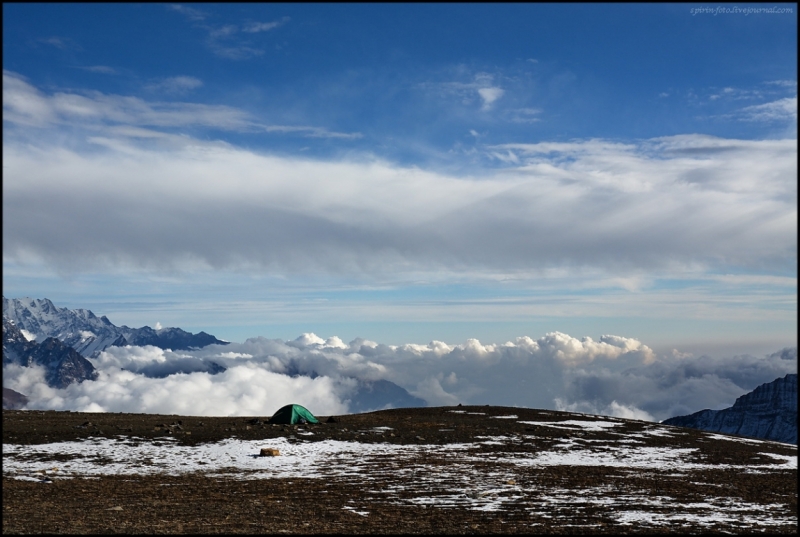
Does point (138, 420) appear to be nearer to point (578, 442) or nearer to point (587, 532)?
point (578, 442)

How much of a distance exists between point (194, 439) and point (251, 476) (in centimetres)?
1219

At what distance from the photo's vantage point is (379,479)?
1126 inches

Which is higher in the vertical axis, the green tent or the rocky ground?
the green tent

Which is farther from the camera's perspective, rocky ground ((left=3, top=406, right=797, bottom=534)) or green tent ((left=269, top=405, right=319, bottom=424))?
green tent ((left=269, top=405, right=319, bottom=424))

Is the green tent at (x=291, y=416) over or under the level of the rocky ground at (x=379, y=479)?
over

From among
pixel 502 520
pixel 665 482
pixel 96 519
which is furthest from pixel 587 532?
pixel 96 519

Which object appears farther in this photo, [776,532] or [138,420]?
[138,420]

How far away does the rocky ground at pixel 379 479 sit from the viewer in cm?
1975

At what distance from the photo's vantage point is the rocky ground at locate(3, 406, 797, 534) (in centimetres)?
1975

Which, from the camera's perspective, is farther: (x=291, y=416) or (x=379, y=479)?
(x=291, y=416)

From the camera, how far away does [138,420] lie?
50562mm

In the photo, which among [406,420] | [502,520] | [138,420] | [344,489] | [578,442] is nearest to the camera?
[502,520]

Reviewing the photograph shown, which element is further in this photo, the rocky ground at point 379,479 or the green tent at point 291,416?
the green tent at point 291,416

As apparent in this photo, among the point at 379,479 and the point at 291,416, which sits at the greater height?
the point at 291,416
